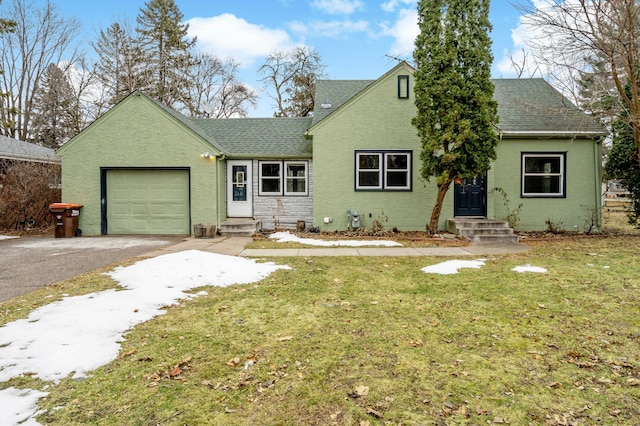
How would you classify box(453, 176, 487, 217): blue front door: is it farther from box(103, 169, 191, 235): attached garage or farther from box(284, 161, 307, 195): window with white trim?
box(103, 169, 191, 235): attached garage

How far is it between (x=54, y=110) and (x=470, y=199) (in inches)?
1260

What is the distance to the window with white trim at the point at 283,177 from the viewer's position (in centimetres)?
1481

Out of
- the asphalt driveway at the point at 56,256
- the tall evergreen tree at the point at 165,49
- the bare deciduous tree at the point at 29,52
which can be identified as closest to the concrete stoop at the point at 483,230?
the asphalt driveway at the point at 56,256

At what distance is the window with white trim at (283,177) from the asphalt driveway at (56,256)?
13.6 feet

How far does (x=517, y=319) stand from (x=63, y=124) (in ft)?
113

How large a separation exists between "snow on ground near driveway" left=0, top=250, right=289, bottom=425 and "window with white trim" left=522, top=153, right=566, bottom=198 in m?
11.2

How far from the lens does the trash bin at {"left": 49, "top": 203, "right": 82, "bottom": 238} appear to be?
12.3 meters

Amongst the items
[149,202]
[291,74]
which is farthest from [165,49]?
[149,202]

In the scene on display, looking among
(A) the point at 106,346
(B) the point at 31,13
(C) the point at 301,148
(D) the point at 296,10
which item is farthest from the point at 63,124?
(A) the point at 106,346

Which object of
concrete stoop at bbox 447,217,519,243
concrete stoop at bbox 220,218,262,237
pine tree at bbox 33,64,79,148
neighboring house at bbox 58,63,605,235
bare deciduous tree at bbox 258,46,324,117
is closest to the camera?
concrete stoop at bbox 447,217,519,243

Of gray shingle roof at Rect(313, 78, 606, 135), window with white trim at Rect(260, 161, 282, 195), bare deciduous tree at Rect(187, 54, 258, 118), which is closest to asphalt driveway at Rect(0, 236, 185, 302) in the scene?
window with white trim at Rect(260, 161, 282, 195)

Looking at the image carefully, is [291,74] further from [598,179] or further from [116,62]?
[598,179]

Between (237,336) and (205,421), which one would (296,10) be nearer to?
(237,336)

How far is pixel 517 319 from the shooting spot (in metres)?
4.48
